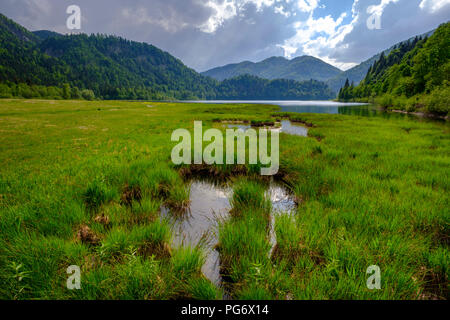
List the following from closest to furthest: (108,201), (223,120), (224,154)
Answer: (108,201), (224,154), (223,120)

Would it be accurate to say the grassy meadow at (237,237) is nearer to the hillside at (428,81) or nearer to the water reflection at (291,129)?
the water reflection at (291,129)

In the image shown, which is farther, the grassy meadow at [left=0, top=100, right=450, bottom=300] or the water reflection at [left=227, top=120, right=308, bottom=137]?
the water reflection at [left=227, top=120, right=308, bottom=137]

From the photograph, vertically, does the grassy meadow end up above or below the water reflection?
below

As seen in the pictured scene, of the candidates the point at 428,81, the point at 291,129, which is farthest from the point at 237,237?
the point at 428,81

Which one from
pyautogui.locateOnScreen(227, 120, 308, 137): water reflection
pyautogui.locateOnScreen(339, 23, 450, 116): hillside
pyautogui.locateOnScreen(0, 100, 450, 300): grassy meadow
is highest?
pyautogui.locateOnScreen(339, 23, 450, 116): hillside

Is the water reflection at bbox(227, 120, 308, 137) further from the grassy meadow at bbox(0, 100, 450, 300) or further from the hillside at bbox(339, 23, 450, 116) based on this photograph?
the hillside at bbox(339, 23, 450, 116)

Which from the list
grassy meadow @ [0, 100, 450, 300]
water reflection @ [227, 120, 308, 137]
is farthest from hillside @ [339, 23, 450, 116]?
grassy meadow @ [0, 100, 450, 300]

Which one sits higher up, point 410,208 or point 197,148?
point 197,148

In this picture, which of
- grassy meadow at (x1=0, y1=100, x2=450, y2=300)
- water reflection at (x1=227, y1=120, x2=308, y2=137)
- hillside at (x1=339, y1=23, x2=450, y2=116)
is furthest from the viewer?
hillside at (x1=339, y1=23, x2=450, y2=116)

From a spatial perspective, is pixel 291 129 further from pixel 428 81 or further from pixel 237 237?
pixel 428 81
